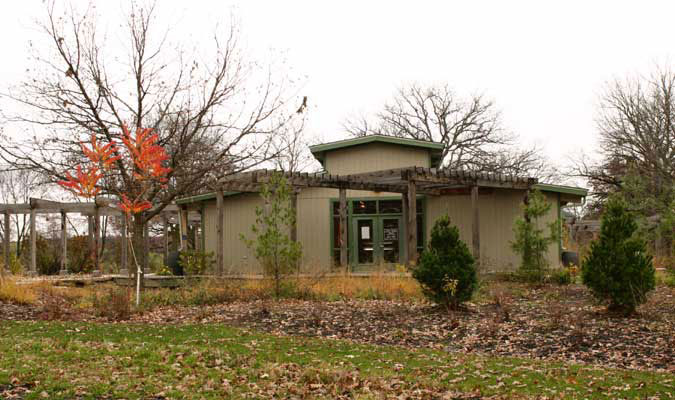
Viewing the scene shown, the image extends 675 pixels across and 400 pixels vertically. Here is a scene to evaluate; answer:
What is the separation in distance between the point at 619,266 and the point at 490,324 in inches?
101

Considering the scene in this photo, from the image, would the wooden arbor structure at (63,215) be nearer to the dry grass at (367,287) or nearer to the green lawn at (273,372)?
the dry grass at (367,287)

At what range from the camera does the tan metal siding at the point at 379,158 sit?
21.9 m

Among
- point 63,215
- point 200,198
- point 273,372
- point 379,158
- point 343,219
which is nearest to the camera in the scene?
point 273,372

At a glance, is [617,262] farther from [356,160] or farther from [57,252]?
[57,252]

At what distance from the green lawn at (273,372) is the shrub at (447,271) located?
2990 millimetres

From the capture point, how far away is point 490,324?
10.1 meters

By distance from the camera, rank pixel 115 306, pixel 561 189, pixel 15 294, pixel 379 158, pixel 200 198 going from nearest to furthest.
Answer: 1. pixel 115 306
2. pixel 15 294
3. pixel 561 189
4. pixel 379 158
5. pixel 200 198

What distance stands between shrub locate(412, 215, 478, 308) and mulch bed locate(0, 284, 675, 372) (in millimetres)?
292

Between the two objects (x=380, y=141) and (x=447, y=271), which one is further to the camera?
(x=380, y=141)

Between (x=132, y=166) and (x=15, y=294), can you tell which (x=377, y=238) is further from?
(x=15, y=294)

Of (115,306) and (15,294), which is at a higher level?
(15,294)

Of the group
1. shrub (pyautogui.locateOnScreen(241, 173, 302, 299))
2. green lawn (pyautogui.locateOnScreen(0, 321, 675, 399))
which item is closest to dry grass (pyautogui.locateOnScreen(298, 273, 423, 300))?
shrub (pyautogui.locateOnScreen(241, 173, 302, 299))

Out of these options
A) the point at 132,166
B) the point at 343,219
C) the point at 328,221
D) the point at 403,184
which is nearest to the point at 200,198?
the point at 328,221

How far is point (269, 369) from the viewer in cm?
745
